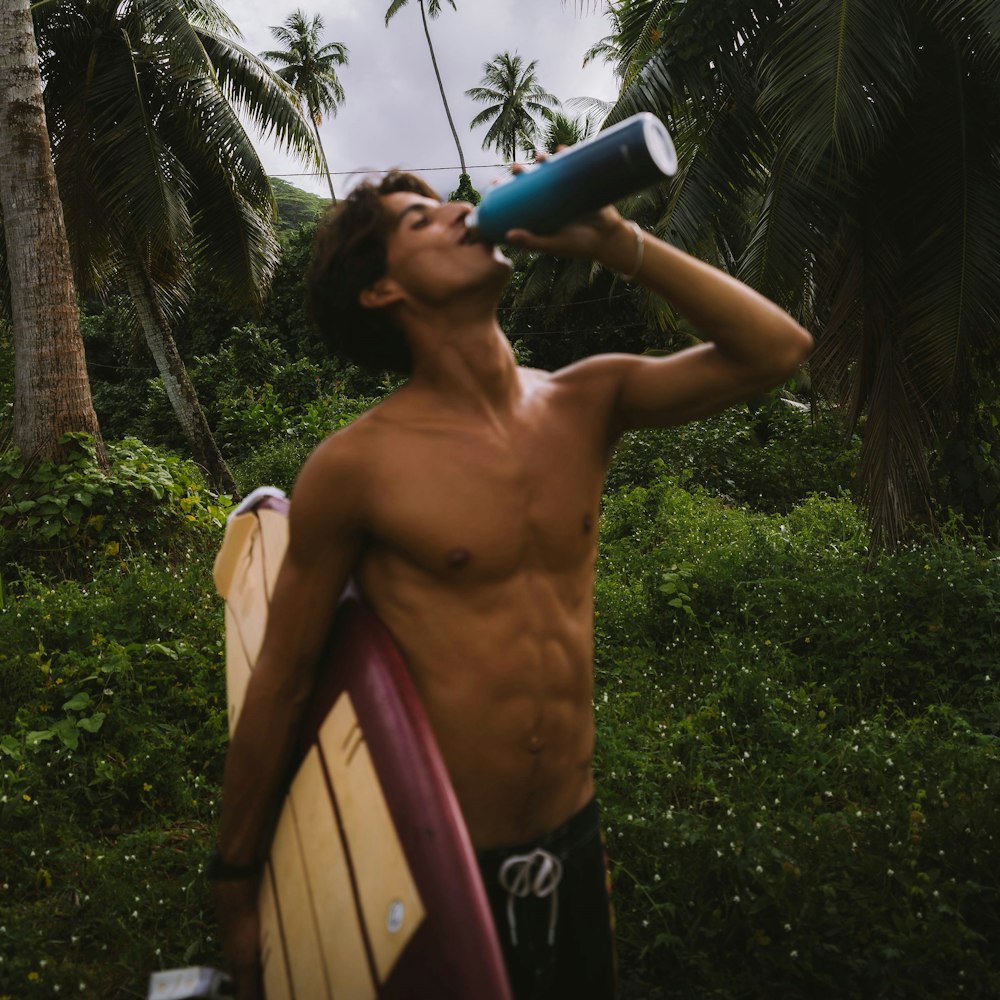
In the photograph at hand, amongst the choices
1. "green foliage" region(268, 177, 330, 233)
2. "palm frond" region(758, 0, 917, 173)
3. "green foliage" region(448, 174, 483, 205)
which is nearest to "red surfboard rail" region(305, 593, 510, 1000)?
"palm frond" region(758, 0, 917, 173)

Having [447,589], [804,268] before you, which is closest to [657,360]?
[447,589]

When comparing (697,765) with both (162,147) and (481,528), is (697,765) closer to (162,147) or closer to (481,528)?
(481,528)

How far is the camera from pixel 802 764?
386 centimetres

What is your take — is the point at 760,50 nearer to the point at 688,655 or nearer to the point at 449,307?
the point at 688,655

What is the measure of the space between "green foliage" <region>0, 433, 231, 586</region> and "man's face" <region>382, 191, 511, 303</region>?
4.87m

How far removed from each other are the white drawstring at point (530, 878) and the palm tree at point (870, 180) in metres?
4.42

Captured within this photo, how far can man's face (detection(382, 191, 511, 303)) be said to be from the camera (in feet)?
4.50

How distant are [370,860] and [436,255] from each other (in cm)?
88

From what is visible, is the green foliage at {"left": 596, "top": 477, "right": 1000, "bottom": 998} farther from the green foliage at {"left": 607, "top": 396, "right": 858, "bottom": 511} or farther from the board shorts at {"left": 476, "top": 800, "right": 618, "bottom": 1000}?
the green foliage at {"left": 607, "top": 396, "right": 858, "bottom": 511}

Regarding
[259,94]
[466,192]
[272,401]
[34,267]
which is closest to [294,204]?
[466,192]

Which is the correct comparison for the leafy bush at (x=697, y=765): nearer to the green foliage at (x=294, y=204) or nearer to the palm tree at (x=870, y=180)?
the palm tree at (x=870, y=180)

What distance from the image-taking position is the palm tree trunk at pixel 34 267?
6.00 metres

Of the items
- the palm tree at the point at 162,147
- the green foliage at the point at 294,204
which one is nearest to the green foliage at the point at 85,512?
the palm tree at the point at 162,147

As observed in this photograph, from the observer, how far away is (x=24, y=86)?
6.04m
